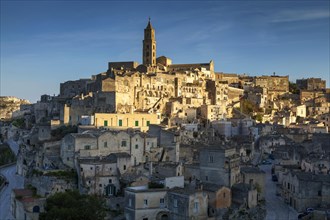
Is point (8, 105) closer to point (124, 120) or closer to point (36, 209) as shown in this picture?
point (124, 120)

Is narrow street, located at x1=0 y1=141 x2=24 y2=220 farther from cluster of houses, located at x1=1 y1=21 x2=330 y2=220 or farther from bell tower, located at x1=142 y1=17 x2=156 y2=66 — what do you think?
bell tower, located at x1=142 y1=17 x2=156 y2=66

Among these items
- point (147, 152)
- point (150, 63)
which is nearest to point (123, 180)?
point (147, 152)

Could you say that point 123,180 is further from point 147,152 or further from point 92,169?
point 147,152

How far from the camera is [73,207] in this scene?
31.1 meters

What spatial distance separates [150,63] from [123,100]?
29.2 meters

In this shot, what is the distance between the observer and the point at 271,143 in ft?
169

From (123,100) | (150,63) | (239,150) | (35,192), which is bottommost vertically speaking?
(35,192)

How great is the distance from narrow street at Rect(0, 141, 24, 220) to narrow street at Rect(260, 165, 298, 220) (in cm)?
2106

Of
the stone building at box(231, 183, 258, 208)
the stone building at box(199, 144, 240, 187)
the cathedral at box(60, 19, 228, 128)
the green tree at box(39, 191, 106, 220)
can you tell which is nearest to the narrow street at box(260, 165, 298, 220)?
the stone building at box(231, 183, 258, 208)

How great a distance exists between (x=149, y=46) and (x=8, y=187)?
45527mm

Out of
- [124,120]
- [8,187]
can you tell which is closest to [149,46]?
[124,120]

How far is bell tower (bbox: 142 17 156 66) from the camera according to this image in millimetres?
84625

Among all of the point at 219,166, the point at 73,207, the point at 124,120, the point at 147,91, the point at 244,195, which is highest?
the point at 147,91

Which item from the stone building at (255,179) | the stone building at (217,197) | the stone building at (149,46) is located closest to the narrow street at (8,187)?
the stone building at (217,197)
